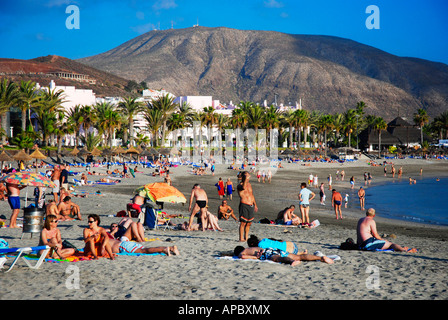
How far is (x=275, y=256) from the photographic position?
26.4 ft

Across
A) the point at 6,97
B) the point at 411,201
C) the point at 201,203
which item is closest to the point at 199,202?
the point at 201,203

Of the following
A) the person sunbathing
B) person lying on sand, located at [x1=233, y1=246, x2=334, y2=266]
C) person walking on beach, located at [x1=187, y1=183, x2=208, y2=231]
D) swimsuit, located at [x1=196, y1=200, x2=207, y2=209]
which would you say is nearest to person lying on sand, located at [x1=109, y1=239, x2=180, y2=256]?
person lying on sand, located at [x1=233, y1=246, x2=334, y2=266]

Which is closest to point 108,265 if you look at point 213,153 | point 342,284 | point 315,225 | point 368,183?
point 342,284

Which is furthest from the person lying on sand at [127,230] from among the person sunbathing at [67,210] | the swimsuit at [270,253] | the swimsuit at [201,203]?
the person sunbathing at [67,210]

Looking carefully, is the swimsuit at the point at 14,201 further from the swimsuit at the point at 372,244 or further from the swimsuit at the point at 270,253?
the swimsuit at the point at 372,244

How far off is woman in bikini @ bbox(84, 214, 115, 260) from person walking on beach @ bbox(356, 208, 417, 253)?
16.5 feet

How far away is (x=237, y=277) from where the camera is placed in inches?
277

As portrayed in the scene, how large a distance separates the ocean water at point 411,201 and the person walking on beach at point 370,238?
10.1 m

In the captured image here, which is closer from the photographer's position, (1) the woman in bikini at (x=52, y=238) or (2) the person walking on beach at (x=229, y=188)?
(1) the woman in bikini at (x=52, y=238)

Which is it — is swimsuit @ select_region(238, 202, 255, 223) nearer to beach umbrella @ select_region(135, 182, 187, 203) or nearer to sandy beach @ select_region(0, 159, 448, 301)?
sandy beach @ select_region(0, 159, 448, 301)

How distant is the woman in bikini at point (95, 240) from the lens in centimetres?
791

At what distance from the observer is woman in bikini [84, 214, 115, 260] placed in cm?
791
